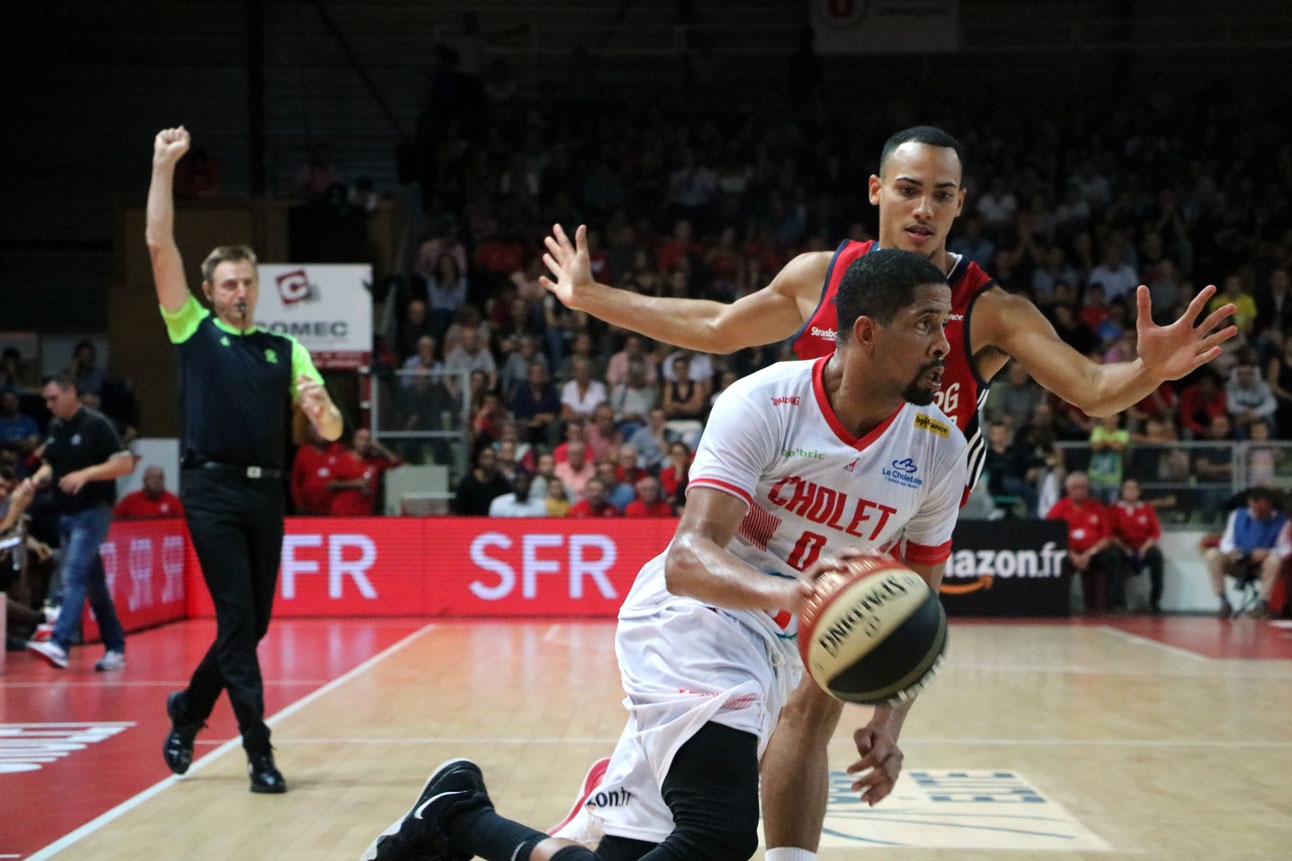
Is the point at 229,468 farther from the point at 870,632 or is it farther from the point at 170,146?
the point at 870,632

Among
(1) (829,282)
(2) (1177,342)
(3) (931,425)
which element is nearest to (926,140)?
(1) (829,282)

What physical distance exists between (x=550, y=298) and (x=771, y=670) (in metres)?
15.3

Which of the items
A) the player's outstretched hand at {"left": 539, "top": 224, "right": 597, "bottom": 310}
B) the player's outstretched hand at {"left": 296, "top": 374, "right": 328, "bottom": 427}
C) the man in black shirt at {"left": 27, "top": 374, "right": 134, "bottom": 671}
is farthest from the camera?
the man in black shirt at {"left": 27, "top": 374, "right": 134, "bottom": 671}

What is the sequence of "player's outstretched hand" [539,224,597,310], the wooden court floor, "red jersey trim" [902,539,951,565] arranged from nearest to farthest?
1. "red jersey trim" [902,539,951,565]
2. "player's outstretched hand" [539,224,597,310]
3. the wooden court floor

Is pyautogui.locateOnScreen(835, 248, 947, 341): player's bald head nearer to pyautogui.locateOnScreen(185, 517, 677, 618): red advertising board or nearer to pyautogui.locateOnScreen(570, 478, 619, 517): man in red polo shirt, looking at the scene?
pyautogui.locateOnScreen(185, 517, 677, 618): red advertising board

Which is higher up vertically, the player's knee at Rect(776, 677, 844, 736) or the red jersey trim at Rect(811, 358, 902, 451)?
the red jersey trim at Rect(811, 358, 902, 451)

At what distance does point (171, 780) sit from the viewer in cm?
680

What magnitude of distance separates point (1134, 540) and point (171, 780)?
37.9ft

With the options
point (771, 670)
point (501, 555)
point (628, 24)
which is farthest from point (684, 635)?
point (628, 24)

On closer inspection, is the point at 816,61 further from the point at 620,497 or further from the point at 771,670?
the point at 771,670

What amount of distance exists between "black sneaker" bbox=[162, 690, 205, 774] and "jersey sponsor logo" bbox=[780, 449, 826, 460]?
4.01m

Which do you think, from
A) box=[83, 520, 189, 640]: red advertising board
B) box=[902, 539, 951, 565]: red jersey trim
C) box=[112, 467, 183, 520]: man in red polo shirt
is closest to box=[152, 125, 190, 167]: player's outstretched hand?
box=[902, 539, 951, 565]: red jersey trim

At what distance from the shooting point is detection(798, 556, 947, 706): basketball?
3113 mm

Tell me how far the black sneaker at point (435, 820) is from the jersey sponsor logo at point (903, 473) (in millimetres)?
1557
